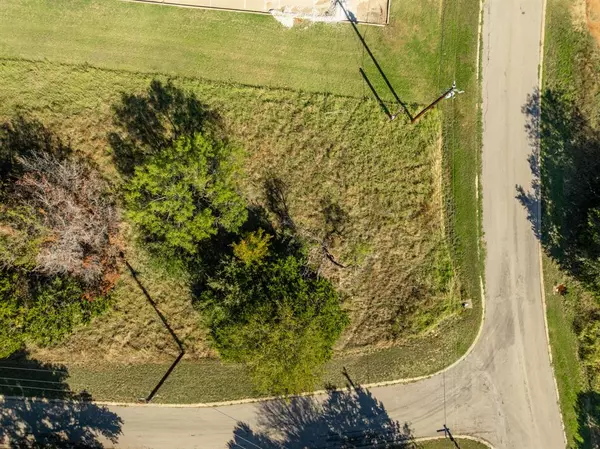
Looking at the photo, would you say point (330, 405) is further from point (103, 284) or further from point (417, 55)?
point (417, 55)

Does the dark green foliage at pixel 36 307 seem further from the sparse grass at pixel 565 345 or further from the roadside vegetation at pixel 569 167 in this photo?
the sparse grass at pixel 565 345

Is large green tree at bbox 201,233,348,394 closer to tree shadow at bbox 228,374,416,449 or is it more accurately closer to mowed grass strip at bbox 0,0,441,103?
tree shadow at bbox 228,374,416,449

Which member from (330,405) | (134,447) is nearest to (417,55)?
(330,405)

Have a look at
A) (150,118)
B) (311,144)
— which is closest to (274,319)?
(311,144)

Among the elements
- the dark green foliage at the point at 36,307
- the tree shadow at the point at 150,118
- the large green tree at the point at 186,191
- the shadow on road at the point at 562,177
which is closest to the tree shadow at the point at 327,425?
the large green tree at the point at 186,191

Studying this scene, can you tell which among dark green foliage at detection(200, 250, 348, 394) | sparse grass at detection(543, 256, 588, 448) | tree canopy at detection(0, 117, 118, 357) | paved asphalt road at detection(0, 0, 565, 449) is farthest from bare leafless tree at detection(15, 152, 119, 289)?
sparse grass at detection(543, 256, 588, 448)

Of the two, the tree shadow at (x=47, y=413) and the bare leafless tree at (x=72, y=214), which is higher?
the bare leafless tree at (x=72, y=214)

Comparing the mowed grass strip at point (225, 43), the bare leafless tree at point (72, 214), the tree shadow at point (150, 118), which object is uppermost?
the mowed grass strip at point (225, 43)
